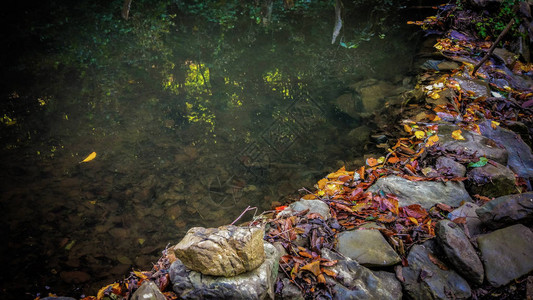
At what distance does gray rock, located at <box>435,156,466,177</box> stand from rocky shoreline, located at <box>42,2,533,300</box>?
1 centimetres

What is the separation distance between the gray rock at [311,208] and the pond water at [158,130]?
30.0 inches

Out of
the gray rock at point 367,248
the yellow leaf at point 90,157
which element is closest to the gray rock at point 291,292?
the gray rock at point 367,248

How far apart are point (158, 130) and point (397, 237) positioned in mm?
3631

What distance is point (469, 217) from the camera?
1.98 metres

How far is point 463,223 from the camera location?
193 centimetres

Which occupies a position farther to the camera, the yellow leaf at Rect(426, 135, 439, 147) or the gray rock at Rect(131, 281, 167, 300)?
the yellow leaf at Rect(426, 135, 439, 147)

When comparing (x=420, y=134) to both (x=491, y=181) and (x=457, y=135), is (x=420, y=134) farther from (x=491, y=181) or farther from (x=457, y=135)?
(x=491, y=181)

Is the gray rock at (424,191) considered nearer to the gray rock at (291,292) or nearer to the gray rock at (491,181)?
the gray rock at (491,181)

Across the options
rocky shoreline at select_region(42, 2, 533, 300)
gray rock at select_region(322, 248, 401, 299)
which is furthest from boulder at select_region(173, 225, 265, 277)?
gray rock at select_region(322, 248, 401, 299)

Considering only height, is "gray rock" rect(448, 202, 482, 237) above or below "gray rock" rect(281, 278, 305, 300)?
above

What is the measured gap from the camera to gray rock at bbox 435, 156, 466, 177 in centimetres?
258

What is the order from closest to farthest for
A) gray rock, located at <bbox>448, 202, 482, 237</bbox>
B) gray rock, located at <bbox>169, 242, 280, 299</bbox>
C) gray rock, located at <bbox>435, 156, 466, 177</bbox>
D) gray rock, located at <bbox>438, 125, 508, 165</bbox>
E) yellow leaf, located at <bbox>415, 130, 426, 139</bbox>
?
1. gray rock, located at <bbox>169, 242, 280, 299</bbox>
2. gray rock, located at <bbox>448, 202, 482, 237</bbox>
3. gray rock, located at <bbox>435, 156, 466, 177</bbox>
4. gray rock, located at <bbox>438, 125, 508, 165</bbox>
5. yellow leaf, located at <bbox>415, 130, 426, 139</bbox>

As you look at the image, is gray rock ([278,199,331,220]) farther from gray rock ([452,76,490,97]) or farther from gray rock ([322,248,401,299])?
gray rock ([452,76,490,97])

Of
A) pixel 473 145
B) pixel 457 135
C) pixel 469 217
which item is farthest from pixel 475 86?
pixel 469 217
